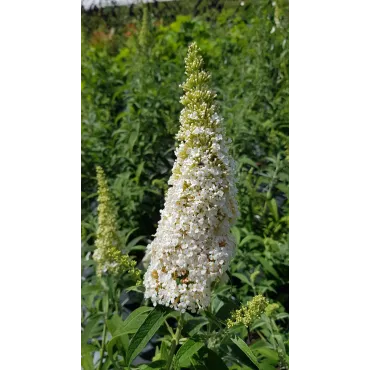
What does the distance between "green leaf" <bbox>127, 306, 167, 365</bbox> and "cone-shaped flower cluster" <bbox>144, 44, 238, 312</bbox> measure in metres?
0.03

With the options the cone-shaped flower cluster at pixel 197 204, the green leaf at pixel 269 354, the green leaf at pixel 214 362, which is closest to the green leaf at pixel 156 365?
the green leaf at pixel 214 362

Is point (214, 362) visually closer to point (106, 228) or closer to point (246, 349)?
point (246, 349)

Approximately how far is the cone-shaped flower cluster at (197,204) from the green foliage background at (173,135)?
402 mm

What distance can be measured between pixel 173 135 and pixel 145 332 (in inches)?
45.8

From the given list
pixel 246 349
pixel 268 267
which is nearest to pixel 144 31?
pixel 268 267

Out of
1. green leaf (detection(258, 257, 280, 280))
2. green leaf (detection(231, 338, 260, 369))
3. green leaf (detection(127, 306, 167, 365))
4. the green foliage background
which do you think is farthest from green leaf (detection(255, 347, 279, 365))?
green leaf (detection(127, 306, 167, 365))

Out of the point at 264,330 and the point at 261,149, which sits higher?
the point at 261,149

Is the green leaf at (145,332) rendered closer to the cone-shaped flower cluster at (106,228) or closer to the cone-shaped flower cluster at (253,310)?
the cone-shaped flower cluster at (253,310)

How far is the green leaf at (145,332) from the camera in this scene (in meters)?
1.08

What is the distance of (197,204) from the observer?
1064mm

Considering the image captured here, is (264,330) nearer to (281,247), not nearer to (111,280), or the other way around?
(281,247)
